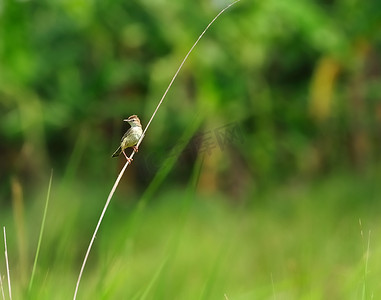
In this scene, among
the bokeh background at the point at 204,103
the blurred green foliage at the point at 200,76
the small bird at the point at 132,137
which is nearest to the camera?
the small bird at the point at 132,137

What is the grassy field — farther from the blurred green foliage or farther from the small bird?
the small bird

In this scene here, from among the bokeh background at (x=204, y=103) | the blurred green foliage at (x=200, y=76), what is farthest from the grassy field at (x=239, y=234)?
the blurred green foliage at (x=200, y=76)

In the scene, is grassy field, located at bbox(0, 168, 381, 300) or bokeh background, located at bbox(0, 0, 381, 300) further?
bokeh background, located at bbox(0, 0, 381, 300)

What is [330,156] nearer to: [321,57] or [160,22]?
[321,57]

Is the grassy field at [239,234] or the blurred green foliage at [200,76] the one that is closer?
the grassy field at [239,234]

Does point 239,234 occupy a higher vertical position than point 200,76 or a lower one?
lower

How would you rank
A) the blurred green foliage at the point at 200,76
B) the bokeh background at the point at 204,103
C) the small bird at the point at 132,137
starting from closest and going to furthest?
1. the small bird at the point at 132,137
2. the bokeh background at the point at 204,103
3. the blurred green foliage at the point at 200,76

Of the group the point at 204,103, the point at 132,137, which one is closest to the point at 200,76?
the point at 204,103

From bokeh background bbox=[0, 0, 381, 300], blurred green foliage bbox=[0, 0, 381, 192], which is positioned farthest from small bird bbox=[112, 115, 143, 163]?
blurred green foliage bbox=[0, 0, 381, 192]

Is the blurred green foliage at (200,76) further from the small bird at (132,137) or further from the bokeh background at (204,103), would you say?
the small bird at (132,137)

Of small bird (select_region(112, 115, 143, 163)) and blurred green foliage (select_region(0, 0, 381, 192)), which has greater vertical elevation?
small bird (select_region(112, 115, 143, 163))

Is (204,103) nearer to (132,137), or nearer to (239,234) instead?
(239,234)
